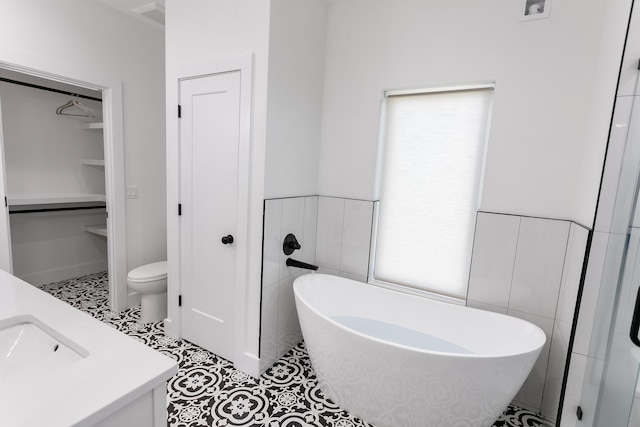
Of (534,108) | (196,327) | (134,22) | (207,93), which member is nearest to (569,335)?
(534,108)

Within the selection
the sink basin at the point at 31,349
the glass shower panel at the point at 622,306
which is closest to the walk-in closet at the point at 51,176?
the sink basin at the point at 31,349

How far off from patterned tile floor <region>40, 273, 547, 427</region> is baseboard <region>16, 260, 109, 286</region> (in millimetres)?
1776

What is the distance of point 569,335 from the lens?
1.62 metres

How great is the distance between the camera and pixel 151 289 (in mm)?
2674

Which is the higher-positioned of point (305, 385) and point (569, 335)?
point (569, 335)

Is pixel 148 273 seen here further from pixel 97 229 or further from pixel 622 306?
pixel 622 306

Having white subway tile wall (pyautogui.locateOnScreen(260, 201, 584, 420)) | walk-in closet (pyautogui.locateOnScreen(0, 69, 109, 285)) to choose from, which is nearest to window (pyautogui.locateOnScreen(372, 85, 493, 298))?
white subway tile wall (pyautogui.locateOnScreen(260, 201, 584, 420))

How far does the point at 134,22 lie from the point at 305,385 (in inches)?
134

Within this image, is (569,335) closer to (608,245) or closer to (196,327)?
(608,245)

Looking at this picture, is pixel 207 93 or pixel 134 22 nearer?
pixel 207 93

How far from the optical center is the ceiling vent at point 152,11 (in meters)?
2.65

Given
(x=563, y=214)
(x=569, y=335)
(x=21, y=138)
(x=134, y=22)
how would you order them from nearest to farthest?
(x=569, y=335)
(x=563, y=214)
(x=134, y=22)
(x=21, y=138)

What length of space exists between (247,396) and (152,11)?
318 cm

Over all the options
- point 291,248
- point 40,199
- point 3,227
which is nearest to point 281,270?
point 291,248
